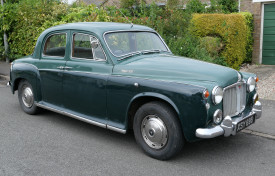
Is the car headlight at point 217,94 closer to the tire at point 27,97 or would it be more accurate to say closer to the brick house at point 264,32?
the tire at point 27,97

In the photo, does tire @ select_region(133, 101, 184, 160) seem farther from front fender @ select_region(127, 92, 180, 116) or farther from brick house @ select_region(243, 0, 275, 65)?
brick house @ select_region(243, 0, 275, 65)

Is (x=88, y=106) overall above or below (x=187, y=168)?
above

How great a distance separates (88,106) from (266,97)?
4.54 m

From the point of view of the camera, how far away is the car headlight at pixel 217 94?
12.6 ft

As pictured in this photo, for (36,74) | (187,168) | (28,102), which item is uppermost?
(36,74)

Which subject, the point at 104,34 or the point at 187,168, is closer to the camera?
the point at 187,168

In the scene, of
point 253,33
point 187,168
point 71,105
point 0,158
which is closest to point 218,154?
point 187,168

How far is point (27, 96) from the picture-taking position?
20.5 feet

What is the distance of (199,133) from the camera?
379 cm

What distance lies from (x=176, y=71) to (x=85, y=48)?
166cm

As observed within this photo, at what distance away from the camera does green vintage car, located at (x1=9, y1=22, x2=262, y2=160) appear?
3.92 metres

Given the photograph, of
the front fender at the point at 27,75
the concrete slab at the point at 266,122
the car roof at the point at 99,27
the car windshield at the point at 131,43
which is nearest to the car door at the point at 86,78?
the car roof at the point at 99,27

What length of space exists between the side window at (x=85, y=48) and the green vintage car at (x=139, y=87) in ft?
0.05

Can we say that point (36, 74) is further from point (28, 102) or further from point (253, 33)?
point (253, 33)
